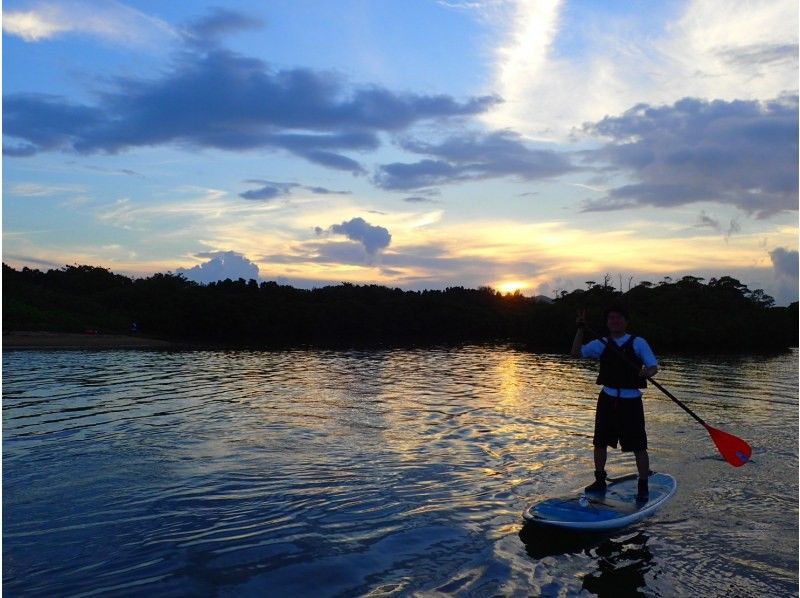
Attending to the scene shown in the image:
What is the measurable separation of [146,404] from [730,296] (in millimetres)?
75899

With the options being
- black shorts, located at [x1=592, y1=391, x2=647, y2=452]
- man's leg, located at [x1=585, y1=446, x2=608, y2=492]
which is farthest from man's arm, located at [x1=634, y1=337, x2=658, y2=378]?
man's leg, located at [x1=585, y1=446, x2=608, y2=492]

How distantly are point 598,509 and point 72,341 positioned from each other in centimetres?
4519

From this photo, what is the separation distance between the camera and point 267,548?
22.8 feet

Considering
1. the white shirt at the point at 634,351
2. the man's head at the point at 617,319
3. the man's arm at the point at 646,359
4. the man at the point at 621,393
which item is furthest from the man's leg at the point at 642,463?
the man's head at the point at 617,319

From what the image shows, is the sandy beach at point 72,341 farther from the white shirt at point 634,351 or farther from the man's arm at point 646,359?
the man's arm at point 646,359

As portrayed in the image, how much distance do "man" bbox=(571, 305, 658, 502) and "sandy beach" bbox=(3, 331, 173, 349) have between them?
40.7 metres

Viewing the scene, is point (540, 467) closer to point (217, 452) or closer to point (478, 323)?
point (217, 452)

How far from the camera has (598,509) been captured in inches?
300

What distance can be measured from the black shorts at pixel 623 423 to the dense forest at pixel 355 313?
137ft

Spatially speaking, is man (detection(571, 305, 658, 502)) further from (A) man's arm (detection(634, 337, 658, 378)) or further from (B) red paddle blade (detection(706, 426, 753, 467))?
(B) red paddle blade (detection(706, 426, 753, 467))

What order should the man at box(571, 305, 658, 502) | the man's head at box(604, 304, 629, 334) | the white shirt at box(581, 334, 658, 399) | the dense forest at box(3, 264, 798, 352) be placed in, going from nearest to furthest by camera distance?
→ the white shirt at box(581, 334, 658, 399)
the man at box(571, 305, 658, 502)
the man's head at box(604, 304, 629, 334)
the dense forest at box(3, 264, 798, 352)

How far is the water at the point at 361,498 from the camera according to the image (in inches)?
248

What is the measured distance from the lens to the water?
6289 mm

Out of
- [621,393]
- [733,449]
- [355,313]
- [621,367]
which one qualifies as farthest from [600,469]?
[355,313]
